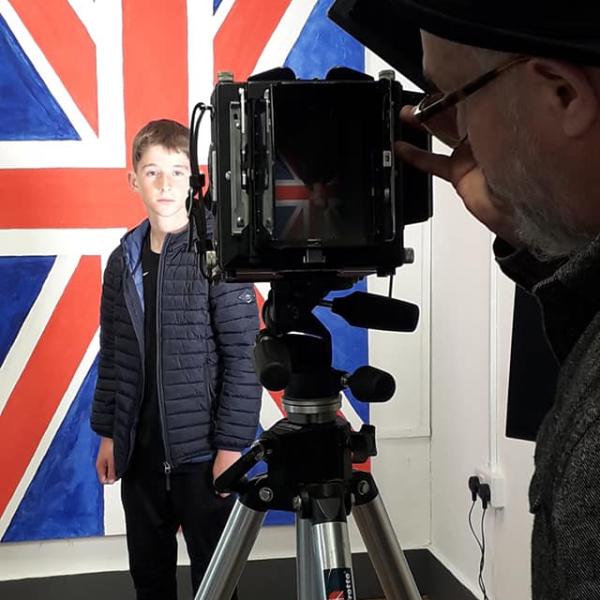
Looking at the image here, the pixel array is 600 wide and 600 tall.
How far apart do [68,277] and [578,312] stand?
2.00 meters

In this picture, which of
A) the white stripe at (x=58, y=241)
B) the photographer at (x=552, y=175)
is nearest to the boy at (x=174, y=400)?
the white stripe at (x=58, y=241)

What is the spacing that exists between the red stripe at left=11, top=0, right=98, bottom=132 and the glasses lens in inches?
70.8

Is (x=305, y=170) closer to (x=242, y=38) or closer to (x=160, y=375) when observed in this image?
(x=160, y=375)

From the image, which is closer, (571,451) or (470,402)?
(571,451)

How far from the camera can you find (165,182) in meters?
2.10

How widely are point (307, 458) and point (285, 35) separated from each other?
1.73 m

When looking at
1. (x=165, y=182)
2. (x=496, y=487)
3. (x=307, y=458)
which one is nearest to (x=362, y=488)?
(x=307, y=458)

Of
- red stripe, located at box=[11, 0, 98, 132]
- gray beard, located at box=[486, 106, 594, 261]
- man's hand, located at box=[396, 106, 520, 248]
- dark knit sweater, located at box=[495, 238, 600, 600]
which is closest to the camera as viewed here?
dark knit sweater, located at box=[495, 238, 600, 600]

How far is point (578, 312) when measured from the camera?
0.63 meters

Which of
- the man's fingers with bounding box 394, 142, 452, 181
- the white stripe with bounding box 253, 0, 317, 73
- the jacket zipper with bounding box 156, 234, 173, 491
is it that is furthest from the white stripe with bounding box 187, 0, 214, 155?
the man's fingers with bounding box 394, 142, 452, 181

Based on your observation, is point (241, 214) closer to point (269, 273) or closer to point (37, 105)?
point (269, 273)

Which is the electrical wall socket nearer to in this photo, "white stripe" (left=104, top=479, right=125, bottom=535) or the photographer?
"white stripe" (left=104, top=479, right=125, bottom=535)

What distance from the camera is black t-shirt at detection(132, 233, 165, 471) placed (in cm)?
197

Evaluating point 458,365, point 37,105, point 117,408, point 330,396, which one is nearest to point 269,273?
point 330,396
